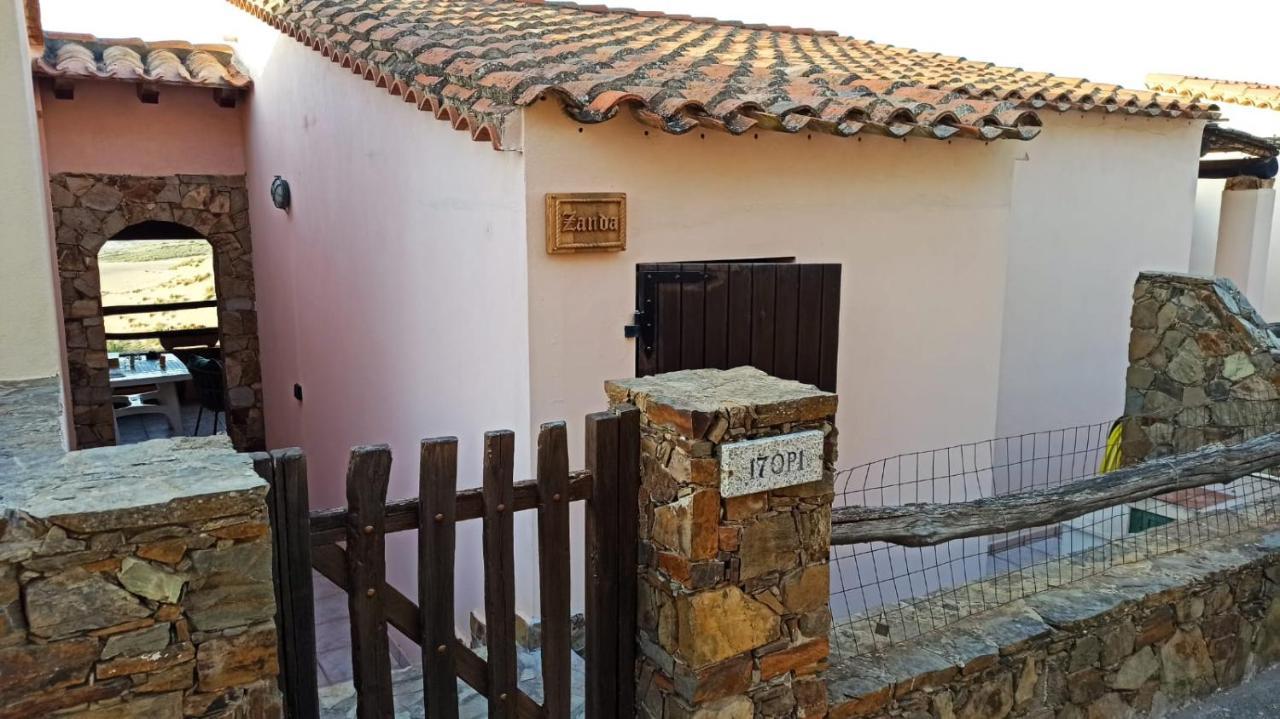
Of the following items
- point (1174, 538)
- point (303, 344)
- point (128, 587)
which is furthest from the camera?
point (303, 344)

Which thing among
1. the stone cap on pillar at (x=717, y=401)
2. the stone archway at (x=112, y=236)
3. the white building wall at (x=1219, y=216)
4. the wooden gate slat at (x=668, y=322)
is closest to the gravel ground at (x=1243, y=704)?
the stone cap on pillar at (x=717, y=401)

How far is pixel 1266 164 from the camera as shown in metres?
9.23

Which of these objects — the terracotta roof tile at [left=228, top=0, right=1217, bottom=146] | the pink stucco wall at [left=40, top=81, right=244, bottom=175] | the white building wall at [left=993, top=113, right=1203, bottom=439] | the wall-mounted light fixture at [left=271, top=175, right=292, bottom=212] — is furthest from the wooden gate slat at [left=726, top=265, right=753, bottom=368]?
the pink stucco wall at [left=40, top=81, right=244, bottom=175]

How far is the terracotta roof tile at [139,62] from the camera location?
751 cm

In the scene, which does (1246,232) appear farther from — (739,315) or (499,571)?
(499,571)

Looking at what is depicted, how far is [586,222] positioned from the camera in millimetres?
4410

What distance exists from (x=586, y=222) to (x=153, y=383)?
807 centimetres

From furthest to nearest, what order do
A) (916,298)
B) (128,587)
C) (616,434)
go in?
(916,298) → (616,434) → (128,587)

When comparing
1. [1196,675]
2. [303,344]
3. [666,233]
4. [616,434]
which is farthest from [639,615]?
[303,344]

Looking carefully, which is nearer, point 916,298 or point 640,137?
point 640,137

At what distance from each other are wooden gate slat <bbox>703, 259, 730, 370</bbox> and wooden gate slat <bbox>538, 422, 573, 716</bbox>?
74.8 inches

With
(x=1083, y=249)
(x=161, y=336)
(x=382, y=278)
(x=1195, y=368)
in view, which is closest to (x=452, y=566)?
(x=382, y=278)

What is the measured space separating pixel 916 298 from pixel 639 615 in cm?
328

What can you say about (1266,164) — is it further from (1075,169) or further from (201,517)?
(201,517)
